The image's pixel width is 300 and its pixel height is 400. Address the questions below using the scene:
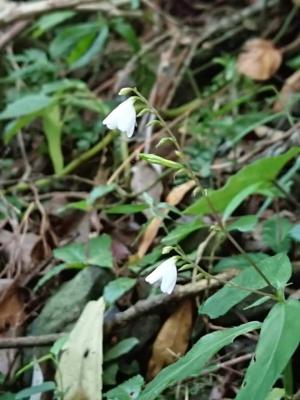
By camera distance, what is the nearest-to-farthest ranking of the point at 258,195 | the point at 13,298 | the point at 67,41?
the point at 13,298, the point at 258,195, the point at 67,41

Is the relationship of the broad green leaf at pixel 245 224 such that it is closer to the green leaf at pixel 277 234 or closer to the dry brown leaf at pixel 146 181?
the green leaf at pixel 277 234

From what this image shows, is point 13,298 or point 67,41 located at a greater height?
point 67,41

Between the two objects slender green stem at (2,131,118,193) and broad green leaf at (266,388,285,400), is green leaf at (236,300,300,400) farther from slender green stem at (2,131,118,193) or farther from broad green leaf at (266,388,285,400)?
slender green stem at (2,131,118,193)

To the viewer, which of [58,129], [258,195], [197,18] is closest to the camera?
[258,195]

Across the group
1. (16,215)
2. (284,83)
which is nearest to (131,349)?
(16,215)

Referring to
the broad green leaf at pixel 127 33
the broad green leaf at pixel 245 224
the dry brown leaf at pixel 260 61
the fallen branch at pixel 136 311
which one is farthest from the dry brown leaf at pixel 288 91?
the fallen branch at pixel 136 311

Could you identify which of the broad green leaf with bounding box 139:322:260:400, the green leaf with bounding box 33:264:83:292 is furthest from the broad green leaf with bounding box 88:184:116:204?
the broad green leaf with bounding box 139:322:260:400

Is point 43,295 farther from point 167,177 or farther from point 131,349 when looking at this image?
point 167,177
